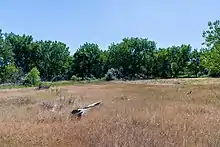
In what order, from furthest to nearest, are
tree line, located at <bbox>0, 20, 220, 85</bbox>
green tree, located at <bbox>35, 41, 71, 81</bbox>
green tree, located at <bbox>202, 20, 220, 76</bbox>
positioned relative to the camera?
green tree, located at <bbox>35, 41, 71, 81</bbox> → tree line, located at <bbox>0, 20, 220, 85</bbox> → green tree, located at <bbox>202, 20, 220, 76</bbox>

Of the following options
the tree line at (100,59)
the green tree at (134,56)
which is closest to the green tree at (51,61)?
the tree line at (100,59)

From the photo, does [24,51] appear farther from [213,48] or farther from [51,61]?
[213,48]

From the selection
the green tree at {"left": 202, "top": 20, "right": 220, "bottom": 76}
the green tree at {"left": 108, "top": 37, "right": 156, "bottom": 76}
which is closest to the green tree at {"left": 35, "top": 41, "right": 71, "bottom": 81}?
the green tree at {"left": 108, "top": 37, "right": 156, "bottom": 76}

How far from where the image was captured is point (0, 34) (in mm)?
87500

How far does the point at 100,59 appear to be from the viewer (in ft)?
321

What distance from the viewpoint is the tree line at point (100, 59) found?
89875 mm

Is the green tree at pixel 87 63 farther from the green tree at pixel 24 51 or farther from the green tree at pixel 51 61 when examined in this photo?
the green tree at pixel 24 51

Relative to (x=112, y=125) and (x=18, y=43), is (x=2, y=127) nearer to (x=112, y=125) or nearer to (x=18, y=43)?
(x=112, y=125)

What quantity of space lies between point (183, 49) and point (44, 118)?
85.9m

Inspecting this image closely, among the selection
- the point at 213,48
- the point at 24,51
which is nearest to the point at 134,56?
the point at 24,51

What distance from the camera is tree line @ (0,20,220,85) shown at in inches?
3538

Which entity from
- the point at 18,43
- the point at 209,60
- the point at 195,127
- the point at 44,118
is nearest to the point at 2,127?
the point at 44,118

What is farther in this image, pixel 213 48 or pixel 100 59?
pixel 100 59

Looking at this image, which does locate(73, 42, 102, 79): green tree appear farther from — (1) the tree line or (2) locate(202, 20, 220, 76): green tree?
(2) locate(202, 20, 220, 76): green tree
